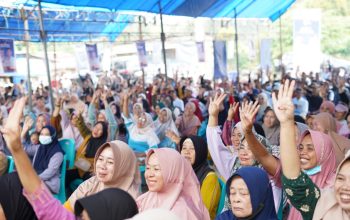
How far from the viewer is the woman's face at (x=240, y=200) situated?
2.62m

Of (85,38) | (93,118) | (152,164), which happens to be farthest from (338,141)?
(85,38)

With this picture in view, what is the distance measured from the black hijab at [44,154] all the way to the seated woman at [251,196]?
10.3 feet

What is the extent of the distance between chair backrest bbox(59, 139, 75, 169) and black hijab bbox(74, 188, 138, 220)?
3.92 meters

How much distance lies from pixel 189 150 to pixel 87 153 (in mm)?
2330

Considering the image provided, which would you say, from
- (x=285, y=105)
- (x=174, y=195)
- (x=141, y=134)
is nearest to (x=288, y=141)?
(x=285, y=105)

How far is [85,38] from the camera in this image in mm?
20984

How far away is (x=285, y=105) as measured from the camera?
8.07ft

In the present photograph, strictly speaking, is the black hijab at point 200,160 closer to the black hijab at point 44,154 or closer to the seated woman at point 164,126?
the black hijab at point 44,154

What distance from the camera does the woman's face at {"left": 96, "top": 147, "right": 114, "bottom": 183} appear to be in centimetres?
332

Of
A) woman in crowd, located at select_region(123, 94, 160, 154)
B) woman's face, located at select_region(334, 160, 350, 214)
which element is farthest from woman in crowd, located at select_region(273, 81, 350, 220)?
woman in crowd, located at select_region(123, 94, 160, 154)

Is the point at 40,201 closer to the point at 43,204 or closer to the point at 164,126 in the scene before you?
the point at 43,204

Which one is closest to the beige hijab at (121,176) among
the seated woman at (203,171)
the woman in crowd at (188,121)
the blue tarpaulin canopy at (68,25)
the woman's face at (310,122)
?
the seated woman at (203,171)

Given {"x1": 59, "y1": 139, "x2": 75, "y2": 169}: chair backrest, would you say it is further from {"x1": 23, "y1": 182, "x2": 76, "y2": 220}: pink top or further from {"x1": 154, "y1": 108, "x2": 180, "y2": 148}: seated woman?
{"x1": 23, "y1": 182, "x2": 76, "y2": 220}: pink top

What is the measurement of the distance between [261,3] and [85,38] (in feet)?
26.9
